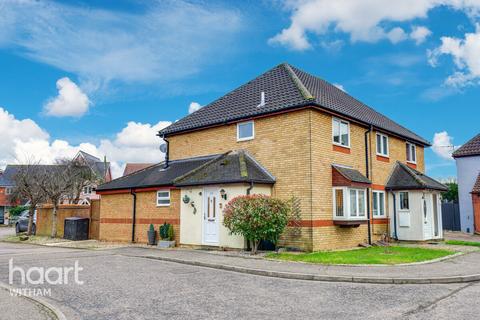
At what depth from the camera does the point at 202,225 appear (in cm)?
1680

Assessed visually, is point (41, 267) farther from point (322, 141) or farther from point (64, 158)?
point (64, 158)

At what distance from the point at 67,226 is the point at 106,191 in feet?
12.1

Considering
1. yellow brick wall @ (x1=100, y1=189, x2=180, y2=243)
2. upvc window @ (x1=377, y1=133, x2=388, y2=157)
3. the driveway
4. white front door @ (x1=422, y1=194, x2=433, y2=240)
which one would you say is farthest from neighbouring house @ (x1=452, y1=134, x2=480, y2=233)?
the driveway

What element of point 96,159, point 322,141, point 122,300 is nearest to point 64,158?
point 96,159

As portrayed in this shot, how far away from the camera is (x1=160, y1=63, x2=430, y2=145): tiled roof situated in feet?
54.9

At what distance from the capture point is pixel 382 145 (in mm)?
20750

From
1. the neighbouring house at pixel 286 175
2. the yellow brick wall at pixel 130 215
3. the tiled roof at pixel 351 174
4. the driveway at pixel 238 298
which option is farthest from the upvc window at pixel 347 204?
the yellow brick wall at pixel 130 215

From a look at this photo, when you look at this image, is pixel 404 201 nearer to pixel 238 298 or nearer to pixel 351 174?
pixel 351 174

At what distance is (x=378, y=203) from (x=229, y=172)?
314 inches

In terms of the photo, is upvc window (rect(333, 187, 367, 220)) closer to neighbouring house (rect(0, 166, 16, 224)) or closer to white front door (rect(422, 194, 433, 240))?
white front door (rect(422, 194, 433, 240))

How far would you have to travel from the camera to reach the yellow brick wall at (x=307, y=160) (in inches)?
604

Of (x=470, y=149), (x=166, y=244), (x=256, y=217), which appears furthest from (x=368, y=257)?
(x=470, y=149)

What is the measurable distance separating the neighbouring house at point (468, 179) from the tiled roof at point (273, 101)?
793 centimetres

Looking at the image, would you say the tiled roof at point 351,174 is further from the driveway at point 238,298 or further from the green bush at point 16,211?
the green bush at point 16,211
